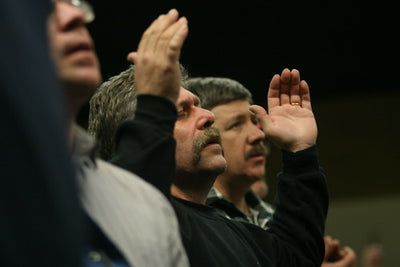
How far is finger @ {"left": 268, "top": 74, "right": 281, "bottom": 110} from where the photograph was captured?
2.00 meters

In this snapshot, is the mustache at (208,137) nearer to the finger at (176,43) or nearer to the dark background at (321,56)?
the finger at (176,43)

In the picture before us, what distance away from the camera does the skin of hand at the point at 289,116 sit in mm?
1918

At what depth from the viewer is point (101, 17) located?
520cm

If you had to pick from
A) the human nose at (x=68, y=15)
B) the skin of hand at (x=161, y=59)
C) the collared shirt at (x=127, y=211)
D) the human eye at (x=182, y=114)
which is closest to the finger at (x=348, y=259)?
the human eye at (x=182, y=114)

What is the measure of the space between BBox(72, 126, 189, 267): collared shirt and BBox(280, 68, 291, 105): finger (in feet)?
2.76

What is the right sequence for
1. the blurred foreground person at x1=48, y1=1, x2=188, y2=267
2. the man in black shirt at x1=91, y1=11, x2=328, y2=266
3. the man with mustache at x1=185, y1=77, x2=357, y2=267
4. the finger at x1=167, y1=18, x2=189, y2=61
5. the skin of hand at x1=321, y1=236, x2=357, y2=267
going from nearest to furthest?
the blurred foreground person at x1=48, y1=1, x2=188, y2=267, the finger at x1=167, y1=18, x2=189, y2=61, the man in black shirt at x1=91, y1=11, x2=328, y2=266, the skin of hand at x1=321, y1=236, x2=357, y2=267, the man with mustache at x1=185, y1=77, x2=357, y2=267

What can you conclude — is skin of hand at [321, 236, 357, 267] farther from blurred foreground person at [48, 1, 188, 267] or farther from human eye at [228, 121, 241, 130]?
blurred foreground person at [48, 1, 188, 267]

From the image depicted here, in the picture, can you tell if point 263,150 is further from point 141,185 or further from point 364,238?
point 364,238

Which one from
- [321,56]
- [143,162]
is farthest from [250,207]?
[321,56]

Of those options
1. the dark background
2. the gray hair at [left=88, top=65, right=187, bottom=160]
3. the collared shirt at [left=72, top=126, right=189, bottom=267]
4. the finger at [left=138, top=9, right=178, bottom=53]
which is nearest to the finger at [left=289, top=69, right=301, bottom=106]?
the gray hair at [left=88, top=65, right=187, bottom=160]

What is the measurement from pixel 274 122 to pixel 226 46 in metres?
3.53

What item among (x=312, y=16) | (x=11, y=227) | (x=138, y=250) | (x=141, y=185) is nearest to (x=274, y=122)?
(x=141, y=185)

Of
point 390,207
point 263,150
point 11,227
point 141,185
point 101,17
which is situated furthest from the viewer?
point 390,207

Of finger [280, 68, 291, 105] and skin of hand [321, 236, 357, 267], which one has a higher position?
finger [280, 68, 291, 105]
